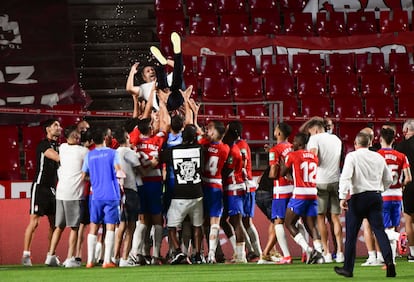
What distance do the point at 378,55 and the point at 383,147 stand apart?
909 centimetres

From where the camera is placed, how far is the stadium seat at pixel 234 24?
2494cm

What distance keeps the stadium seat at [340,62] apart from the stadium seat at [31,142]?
252 inches

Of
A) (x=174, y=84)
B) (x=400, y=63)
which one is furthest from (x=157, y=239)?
(x=400, y=63)

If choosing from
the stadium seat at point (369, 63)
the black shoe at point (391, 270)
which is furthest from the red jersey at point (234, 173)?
the stadium seat at point (369, 63)

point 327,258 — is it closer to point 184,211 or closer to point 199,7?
point 184,211

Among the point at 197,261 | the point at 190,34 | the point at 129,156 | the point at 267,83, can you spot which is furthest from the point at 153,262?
the point at 190,34

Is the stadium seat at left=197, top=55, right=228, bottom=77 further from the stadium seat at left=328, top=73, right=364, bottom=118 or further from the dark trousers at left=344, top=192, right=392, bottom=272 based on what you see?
the dark trousers at left=344, top=192, right=392, bottom=272

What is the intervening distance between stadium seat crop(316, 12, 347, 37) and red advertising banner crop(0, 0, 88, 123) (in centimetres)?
569

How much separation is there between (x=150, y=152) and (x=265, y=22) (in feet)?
31.9

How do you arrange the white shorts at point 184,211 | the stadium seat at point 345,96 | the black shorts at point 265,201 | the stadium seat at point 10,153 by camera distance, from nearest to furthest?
the white shorts at point 184,211 < the black shorts at point 265,201 < the stadium seat at point 10,153 < the stadium seat at point 345,96

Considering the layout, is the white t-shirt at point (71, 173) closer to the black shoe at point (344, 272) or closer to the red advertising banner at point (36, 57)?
the black shoe at point (344, 272)

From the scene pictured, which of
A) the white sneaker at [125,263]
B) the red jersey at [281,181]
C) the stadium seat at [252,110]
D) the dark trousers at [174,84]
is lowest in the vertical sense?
the white sneaker at [125,263]

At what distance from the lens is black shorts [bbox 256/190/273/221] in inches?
674

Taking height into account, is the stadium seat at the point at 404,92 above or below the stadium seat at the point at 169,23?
below
